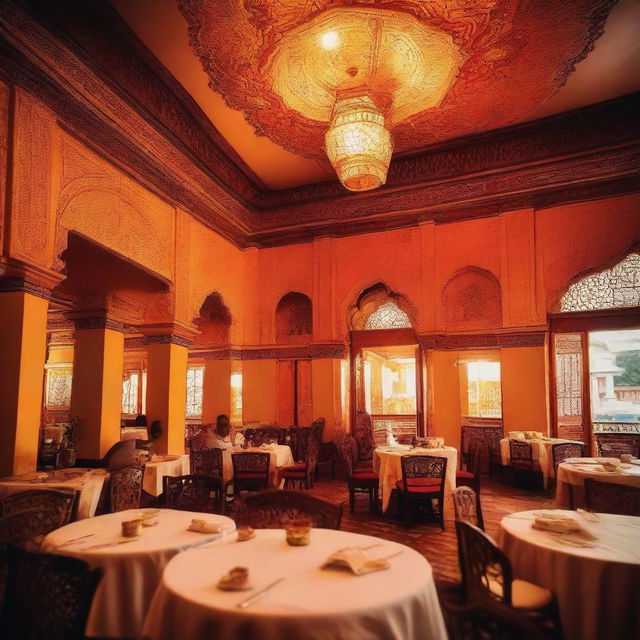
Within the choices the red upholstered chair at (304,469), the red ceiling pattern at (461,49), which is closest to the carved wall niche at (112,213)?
the red ceiling pattern at (461,49)

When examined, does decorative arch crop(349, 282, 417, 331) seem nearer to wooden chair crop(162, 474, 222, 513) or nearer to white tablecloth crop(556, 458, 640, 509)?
white tablecloth crop(556, 458, 640, 509)

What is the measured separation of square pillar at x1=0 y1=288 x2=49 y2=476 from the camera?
4965mm

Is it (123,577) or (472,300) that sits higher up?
(472,300)

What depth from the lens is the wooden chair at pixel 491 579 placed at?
92.2 inches

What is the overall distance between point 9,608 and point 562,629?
2.52 m

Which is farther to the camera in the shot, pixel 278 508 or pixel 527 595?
pixel 278 508

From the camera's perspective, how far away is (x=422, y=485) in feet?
18.4

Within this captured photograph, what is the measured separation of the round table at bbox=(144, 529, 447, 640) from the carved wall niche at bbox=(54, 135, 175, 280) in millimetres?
4458

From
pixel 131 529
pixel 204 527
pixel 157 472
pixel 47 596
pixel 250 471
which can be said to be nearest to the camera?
pixel 47 596

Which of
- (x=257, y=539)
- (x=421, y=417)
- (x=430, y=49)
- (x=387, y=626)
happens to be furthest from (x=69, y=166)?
(x=421, y=417)

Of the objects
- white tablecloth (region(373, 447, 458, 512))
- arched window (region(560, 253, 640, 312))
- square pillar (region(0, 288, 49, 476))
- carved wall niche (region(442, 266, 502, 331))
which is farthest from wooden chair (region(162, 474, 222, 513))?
arched window (region(560, 253, 640, 312))

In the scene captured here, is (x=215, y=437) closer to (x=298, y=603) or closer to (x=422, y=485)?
(x=422, y=485)

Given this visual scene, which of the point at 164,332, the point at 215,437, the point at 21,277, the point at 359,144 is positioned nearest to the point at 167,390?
the point at 164,332

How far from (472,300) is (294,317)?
12.0 ft
